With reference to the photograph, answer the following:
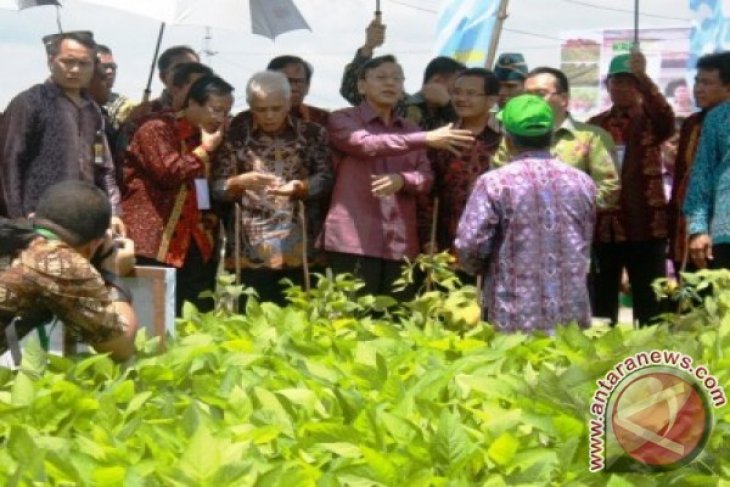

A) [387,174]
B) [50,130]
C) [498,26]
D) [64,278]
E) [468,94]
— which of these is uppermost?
[498,26]

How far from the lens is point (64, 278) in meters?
3.34

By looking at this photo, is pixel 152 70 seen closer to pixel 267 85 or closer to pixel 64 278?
pixel 267 85

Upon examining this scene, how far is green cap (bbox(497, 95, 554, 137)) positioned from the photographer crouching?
2067mm

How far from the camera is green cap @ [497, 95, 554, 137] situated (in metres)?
5.19

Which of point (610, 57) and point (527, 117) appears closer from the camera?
point (527, 117)

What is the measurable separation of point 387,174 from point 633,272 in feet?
5.97

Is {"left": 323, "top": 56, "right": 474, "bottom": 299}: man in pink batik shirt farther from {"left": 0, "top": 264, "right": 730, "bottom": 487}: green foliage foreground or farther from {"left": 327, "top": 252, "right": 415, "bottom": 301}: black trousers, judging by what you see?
{"left": 0, "top": 264, "right": 730, "bottom": 487}: green foliage foreground

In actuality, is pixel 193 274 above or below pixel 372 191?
below

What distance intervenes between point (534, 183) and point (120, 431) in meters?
2.79

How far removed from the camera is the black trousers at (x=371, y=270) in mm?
6797

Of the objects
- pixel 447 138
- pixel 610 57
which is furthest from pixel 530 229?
pixel 610 57

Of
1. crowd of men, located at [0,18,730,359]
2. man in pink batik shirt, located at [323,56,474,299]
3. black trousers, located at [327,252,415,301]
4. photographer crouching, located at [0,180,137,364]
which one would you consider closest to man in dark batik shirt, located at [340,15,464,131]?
crowd of men, located at [0,18,730,359]

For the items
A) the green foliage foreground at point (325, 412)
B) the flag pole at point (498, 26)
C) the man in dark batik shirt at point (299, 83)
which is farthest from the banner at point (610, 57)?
the green foliage foreground at point (325, 412)

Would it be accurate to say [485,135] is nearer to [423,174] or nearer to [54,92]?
[423,174]
